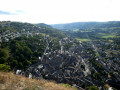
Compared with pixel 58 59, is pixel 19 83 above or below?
above

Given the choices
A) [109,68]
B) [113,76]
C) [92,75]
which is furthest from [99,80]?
[109,68]

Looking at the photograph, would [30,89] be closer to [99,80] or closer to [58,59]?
[99,80]

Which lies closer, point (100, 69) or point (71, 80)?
point (71, 80)

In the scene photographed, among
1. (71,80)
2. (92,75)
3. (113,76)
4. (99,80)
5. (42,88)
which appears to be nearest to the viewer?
(42,88)

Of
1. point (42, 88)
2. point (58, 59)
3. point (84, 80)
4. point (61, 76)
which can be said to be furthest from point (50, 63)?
point (42, 88)

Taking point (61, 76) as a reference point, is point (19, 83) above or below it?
above

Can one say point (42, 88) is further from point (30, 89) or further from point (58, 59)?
point (58, 59)

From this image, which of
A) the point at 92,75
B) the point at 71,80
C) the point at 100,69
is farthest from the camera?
the point at 100,69

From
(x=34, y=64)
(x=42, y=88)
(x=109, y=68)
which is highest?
(x=42, y=88)

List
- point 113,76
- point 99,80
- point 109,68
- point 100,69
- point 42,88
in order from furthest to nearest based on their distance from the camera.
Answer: point 109,68 → point 100,69 → point 113,76 → point 99,80 → point 42,88
